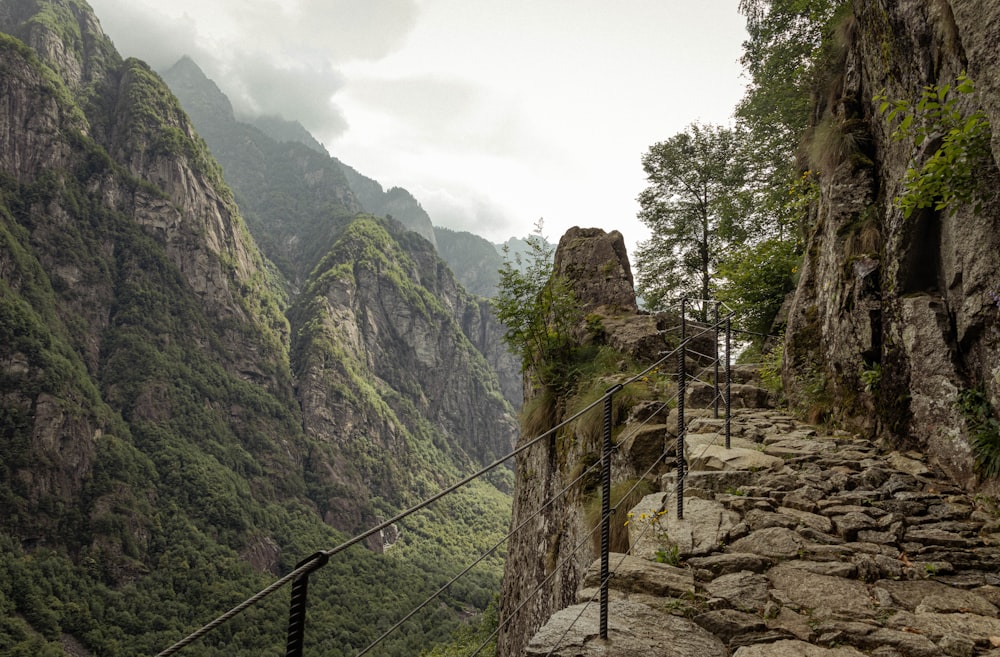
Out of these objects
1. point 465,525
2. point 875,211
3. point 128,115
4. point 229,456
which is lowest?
point 465,525

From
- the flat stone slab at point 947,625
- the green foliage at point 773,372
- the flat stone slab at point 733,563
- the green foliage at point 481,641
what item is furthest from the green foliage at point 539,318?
the green foliage at point 481,641

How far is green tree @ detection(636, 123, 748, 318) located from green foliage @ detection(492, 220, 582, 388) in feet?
28.6

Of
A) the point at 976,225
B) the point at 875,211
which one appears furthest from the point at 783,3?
the point at 976,225

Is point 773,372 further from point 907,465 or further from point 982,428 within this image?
point 982,428

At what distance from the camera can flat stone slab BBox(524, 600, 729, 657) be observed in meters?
2.74

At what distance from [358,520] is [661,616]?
14325cm

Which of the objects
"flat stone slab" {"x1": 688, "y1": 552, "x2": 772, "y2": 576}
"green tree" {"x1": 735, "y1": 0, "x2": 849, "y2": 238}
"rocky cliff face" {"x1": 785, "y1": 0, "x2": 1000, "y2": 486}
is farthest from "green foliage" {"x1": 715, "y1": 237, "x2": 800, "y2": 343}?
"flat stone slab" {"x1": 688, "y1": 552, "x2": 772, "y2": 576}

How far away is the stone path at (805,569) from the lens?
2.78m

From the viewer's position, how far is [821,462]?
16.7 ft

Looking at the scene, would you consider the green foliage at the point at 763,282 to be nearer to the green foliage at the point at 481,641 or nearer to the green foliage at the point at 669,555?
the green foliage at the point at 669,555

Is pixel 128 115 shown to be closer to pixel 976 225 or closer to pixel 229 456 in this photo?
pixel 229 456

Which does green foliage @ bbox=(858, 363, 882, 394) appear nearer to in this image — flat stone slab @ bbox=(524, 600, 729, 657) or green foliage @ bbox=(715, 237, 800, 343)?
flat stone slab @ bbox=(524, 600, 729, 657)

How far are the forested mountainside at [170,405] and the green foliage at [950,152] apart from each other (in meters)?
76.0

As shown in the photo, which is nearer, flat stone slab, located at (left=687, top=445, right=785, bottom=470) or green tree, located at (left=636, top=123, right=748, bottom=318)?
flat stone slab, located at (left=687, top=445, right=785, bottom=470)
